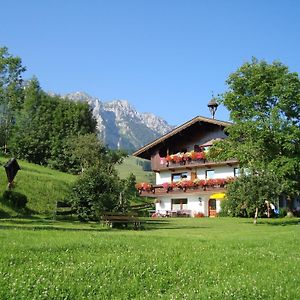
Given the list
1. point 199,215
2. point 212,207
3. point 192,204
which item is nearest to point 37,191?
point 199,215

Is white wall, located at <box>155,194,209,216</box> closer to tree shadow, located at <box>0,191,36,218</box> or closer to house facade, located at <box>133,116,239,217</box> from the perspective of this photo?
house facade, located at <box>133,116,239,217</box>

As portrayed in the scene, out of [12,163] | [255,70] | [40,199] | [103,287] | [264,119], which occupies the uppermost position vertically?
[255,70]

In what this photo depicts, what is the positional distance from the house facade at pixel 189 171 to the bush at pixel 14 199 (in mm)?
20658

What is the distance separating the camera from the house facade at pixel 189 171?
48125 millimetres

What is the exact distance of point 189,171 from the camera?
5194cm

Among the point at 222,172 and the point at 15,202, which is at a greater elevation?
the point at 222,172

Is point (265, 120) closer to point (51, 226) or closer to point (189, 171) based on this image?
point (189, 171)

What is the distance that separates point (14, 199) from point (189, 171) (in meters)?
26.1

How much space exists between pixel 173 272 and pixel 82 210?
55.7 ft

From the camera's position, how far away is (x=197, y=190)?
1909 inches

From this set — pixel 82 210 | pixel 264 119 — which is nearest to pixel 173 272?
pixel 82 210

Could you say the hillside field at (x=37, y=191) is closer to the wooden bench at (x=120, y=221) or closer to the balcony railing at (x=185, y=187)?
the wooden bench at (x=120, y=221)

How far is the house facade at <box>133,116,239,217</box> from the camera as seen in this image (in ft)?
158

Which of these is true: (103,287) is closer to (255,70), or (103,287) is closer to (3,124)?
(255,70)
